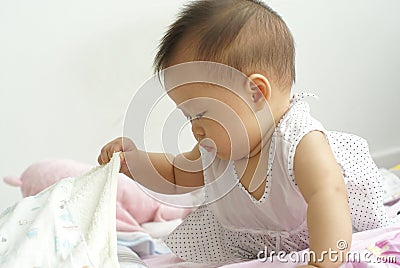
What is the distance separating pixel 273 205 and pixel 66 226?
301mm

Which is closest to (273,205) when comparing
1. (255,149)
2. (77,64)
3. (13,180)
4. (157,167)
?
(255,149)

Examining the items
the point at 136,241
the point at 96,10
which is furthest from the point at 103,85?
the point at 136,241

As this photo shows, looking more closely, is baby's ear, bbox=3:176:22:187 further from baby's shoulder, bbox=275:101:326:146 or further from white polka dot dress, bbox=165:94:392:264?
baby's shoulder, bbox=275:101:326:146

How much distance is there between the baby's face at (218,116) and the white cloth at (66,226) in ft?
0.48

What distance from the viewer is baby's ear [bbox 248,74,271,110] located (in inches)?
35.7

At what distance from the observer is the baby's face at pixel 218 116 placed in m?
0.91

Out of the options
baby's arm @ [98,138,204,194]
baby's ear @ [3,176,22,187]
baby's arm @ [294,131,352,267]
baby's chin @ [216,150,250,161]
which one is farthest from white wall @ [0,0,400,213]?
baby's arm @ [294,131,352,267]

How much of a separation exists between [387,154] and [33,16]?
105cm

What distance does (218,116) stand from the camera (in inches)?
36.1

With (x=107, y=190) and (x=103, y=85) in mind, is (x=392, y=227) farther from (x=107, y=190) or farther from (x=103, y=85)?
(x=103, y=85)

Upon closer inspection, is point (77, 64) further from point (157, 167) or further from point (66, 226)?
point (66, 226)

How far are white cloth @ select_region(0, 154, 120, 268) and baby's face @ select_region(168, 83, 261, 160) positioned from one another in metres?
0.15

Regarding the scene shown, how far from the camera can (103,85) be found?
1663 mm

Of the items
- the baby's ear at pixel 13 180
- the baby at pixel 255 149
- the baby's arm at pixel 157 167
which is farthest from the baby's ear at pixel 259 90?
the baby's ear at pixel 13 180
